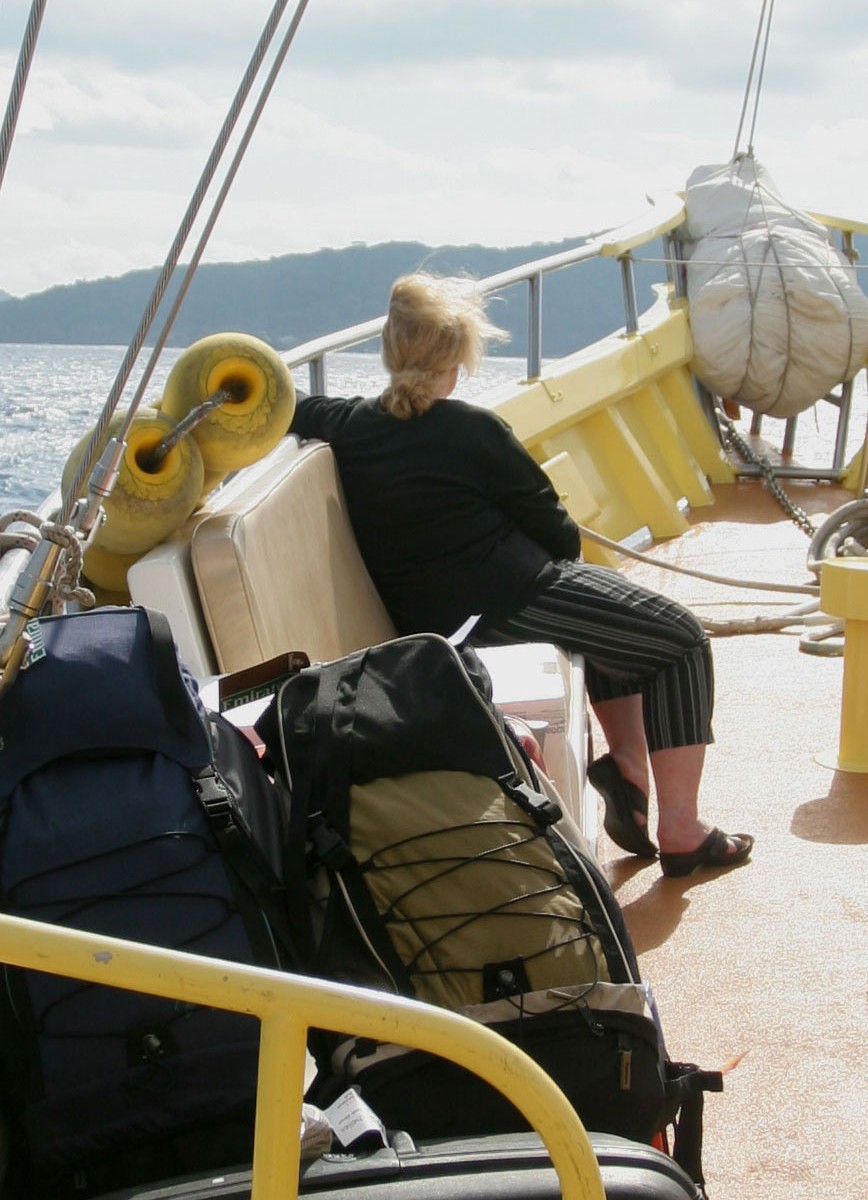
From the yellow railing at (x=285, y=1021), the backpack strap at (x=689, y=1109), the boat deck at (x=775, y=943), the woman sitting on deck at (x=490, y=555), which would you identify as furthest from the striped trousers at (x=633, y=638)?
the yellow railing at (x=285, y=1021)

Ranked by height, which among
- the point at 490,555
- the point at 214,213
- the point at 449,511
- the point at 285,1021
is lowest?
the point at 490,555

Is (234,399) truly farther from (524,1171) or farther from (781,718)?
(781,718)

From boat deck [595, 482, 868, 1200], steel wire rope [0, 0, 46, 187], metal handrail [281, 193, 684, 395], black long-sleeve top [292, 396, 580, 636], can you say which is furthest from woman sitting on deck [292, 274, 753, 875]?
steel wire rope [0, 0, 46, 187]

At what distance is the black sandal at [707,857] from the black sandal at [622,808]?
96mm

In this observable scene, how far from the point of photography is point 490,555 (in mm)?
3352

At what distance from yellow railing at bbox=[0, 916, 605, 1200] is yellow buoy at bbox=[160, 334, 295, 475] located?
1842 mm

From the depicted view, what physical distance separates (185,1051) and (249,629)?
4.13 feet

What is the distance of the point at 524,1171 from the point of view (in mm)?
1310

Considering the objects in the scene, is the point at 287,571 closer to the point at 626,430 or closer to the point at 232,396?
the point at 232,396

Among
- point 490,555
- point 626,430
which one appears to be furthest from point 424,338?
point 626,430

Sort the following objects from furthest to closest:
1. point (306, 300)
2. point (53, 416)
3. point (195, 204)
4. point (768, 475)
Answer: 1. point (306, 300)
2. point (53, 416)
3. point (768, 475)
4. point (195, 204)

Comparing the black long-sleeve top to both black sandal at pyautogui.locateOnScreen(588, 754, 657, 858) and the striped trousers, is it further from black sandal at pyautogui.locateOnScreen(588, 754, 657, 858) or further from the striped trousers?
black sandal at pyautogui.locateOnScreen(588, 754, 657, 858)

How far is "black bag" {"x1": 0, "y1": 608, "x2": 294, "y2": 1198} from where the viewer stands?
1525 mm

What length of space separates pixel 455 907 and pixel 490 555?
1.62 meters
